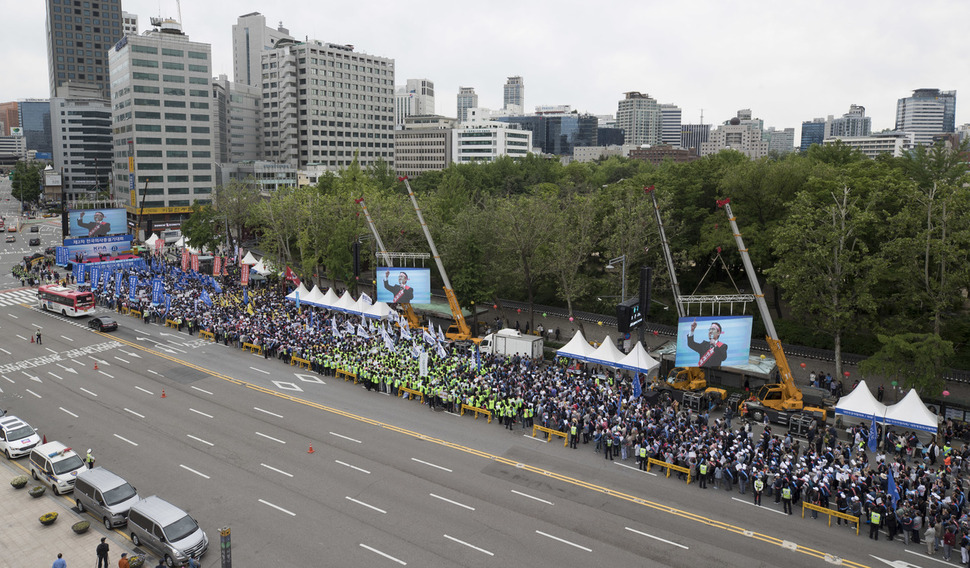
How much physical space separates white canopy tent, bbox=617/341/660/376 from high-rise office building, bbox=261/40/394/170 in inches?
4692

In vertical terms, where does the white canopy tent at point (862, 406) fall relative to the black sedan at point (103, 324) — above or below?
above

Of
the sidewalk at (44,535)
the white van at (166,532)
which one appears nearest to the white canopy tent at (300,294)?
the sidewalk at (44,535)

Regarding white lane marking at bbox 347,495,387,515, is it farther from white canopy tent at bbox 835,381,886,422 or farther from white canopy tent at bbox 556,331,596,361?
white canopy tent at bbox 835,381,886,422

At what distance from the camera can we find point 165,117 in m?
111

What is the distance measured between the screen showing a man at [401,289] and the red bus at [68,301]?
2710 cm

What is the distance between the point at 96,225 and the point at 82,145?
124873 millimetres

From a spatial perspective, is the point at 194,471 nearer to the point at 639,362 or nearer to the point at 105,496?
the point at 105,496

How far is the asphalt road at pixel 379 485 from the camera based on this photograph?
1931 centimetres

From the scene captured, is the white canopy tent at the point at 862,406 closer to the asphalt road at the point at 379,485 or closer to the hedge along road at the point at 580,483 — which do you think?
the asphalt road at the point at 379,485

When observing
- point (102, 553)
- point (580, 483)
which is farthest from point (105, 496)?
point (580, 483)

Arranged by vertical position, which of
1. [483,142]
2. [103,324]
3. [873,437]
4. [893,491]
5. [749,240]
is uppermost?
[483,142]

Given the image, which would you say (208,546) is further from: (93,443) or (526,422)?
(526,422)

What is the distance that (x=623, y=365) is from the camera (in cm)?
3325

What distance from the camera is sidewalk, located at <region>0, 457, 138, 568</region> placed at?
18.5 meters
